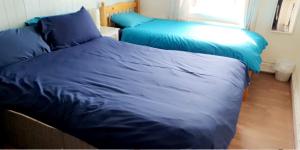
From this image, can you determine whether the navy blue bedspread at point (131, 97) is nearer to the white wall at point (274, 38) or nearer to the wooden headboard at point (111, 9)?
the wooden headboard at point (111, 9)

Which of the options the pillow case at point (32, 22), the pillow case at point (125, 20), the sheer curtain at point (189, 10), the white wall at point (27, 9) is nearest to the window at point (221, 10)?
the sheer curtain at point (189, 10)

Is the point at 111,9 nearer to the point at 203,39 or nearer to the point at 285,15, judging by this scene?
the point at 203,39

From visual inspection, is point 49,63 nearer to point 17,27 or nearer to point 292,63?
point 17,27

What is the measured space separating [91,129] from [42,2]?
5.69 feet

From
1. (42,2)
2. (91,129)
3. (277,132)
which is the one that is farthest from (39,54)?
(277,132)

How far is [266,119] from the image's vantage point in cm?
227

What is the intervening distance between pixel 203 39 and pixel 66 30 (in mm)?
1451

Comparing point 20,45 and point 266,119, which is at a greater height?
point 20,45

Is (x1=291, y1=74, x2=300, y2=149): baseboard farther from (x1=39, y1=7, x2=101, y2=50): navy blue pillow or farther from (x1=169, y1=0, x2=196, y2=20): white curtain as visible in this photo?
(x1=39, y1=7, x2=101, y2=50): navy blue pillow

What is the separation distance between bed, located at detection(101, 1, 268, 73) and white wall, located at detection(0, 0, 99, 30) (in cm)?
56

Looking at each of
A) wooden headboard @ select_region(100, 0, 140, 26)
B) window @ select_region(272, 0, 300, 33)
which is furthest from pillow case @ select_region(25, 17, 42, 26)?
window @ select_region(272, 0, 300, 33)

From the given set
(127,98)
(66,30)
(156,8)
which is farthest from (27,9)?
(156,8)

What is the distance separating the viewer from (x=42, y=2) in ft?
7.95

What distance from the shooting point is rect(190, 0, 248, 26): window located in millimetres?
3369
